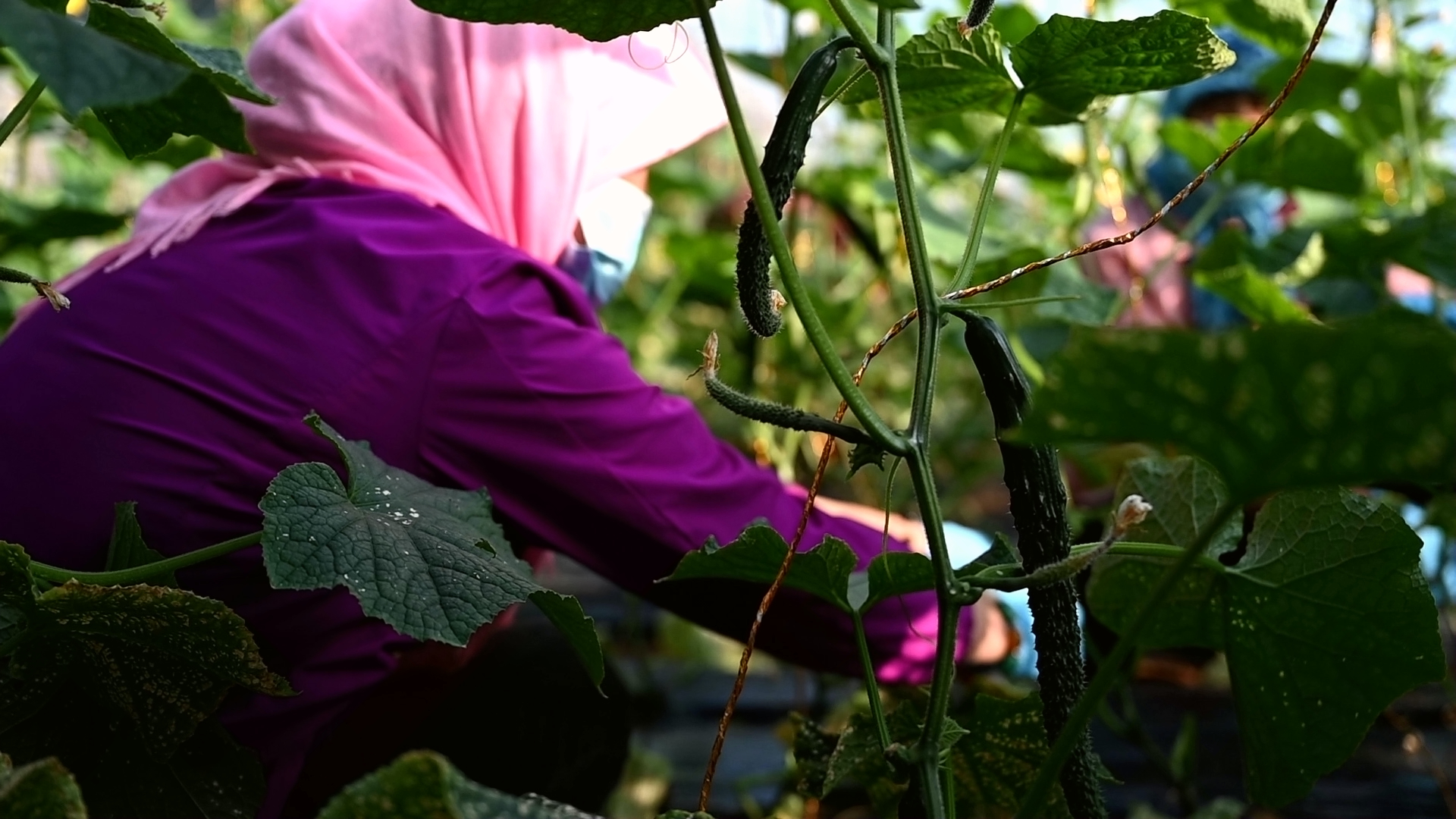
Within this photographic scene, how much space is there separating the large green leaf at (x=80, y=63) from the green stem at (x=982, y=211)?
0.98 feet

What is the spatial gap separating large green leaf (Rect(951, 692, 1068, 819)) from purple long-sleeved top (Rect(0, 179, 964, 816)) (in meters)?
0.17

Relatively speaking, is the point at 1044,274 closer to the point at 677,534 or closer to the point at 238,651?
the point at 677,534

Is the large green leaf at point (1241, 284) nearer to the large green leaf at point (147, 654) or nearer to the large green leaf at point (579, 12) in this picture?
the large green leaf at point (579, 12)

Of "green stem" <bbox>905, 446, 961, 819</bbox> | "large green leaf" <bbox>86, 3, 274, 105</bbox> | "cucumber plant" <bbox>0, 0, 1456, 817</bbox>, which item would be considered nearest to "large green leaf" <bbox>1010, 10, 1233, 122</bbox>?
"cucumber plant" <bbox>0, 0, 1456, 817</bbox>

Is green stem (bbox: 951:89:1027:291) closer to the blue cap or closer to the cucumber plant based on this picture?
the cucumber plant

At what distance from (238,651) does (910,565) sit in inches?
11.7

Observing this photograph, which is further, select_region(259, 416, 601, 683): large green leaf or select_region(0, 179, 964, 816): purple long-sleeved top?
select_region(0, 179, 964, 816): purple long-sleeved top

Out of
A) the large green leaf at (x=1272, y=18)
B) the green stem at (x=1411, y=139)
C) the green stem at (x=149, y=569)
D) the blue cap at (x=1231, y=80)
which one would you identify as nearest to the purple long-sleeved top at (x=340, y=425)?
the green stem at (x=149, y=569)

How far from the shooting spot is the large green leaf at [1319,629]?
1.80 feet

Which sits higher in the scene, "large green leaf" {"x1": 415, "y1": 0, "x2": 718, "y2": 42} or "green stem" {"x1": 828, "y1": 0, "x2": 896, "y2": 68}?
"green stem" {"x1": 828, "y1": 0, "x2": 896, "y2": 68}

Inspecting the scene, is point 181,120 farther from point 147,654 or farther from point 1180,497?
point 1180,497

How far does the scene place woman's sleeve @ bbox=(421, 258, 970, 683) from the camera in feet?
2.84

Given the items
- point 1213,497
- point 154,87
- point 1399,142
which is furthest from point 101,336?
point 1399,142

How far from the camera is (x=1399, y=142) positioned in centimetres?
189
